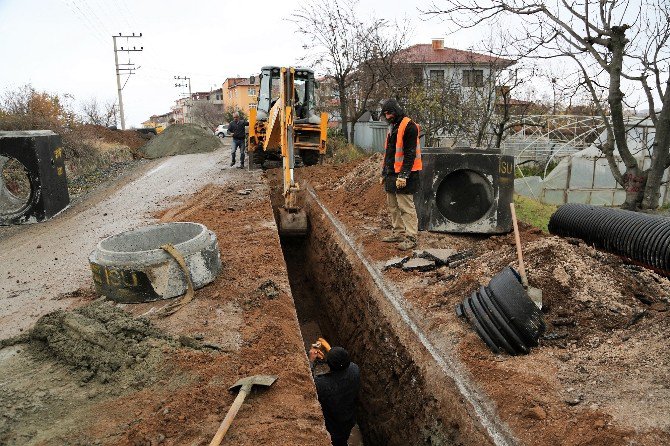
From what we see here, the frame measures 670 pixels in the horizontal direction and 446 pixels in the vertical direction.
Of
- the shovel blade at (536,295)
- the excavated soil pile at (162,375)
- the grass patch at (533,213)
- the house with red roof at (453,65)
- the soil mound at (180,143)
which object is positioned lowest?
the grass patch at (533,213)

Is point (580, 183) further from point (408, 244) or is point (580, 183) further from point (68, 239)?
point (68, 239)

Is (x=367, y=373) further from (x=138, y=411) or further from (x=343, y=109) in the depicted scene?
(x=343, y=109)

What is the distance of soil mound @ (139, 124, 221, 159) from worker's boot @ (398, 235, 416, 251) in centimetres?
2049

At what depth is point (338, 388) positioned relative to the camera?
15.1ft

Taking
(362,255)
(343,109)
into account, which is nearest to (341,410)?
(362,255)

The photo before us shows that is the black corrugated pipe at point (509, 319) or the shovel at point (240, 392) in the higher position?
the black corrugated pipe at point (509, 319)

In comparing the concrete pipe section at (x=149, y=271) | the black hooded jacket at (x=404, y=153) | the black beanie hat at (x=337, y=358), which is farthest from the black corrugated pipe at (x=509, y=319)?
the concrete pipe section at (x=149, y=271)

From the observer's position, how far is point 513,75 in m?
12.4

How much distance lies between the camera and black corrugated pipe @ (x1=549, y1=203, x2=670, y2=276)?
216 inches

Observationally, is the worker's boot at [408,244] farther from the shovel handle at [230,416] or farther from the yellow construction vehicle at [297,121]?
the yellow construction vehicle at [297,121]

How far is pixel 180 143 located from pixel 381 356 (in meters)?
22.9

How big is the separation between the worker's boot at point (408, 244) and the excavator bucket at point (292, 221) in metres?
3.08

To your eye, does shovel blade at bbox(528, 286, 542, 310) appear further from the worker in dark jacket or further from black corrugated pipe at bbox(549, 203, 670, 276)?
the worker in dark jacket

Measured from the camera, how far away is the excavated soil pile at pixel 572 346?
3104 mm
